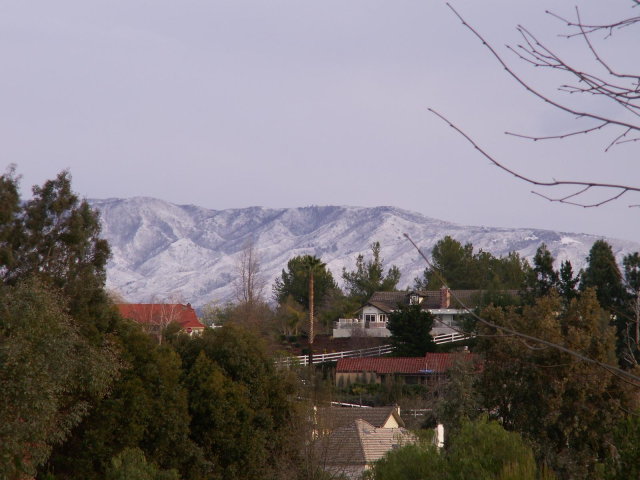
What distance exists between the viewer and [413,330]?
61.2 m

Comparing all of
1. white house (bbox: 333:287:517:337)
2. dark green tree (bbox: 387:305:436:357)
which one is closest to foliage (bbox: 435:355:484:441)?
dark green tree (bbox: 387:305:436:357)

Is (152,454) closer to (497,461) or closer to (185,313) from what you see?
(497,461)

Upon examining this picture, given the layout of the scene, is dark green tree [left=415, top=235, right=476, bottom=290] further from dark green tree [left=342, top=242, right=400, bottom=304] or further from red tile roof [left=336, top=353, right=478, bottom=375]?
red tile roof [left=336, top=353, right=478, bottom=375]

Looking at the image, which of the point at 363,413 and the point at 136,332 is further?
the point at 363,413

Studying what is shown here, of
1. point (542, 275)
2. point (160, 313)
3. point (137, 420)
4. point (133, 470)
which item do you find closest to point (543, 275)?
point (542, 275)

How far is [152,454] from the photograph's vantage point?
27.7 metres

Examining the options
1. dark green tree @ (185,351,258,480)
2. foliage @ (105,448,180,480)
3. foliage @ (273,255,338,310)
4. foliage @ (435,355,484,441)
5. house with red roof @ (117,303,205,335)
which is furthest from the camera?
foliage @ (273,255,338,310)

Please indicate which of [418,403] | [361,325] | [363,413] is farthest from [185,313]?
[363,413]

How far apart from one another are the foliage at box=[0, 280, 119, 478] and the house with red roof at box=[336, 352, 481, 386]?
3127cm

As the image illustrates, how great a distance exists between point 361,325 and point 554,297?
46356mm

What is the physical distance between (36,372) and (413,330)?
42.6 meters

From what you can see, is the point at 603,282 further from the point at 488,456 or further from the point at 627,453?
the point at 627,453

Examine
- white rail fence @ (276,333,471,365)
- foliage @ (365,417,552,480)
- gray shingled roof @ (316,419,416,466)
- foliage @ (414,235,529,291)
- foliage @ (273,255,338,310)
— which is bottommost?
gray shingled roof @ (316,419,416,466)

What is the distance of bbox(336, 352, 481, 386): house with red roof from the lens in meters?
55.2
